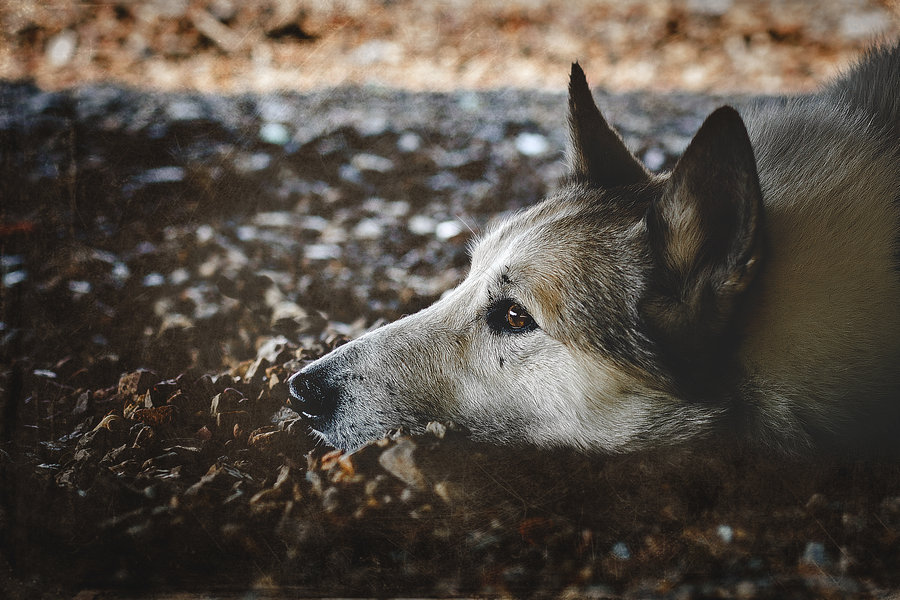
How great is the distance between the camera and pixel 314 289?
6.99 ft

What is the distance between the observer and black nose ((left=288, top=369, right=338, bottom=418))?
173cm

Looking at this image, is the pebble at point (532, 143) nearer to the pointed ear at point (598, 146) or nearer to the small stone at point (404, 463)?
the pointed ear at point (598, 146)

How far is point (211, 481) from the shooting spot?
187 centimetres

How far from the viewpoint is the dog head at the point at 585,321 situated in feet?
4.50

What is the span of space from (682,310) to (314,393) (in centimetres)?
108

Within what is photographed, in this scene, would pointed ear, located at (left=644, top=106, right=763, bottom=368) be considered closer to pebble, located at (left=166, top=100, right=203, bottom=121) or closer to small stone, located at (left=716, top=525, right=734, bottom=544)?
small stone, located at (left=716, top=525, right=734, bottom=544)

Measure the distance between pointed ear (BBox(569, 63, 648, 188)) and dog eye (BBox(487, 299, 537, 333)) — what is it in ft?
1.58

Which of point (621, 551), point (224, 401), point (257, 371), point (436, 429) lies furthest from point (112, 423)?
point (621, 551)

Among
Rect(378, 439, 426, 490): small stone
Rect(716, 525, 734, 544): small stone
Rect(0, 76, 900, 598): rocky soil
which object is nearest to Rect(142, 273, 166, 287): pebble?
Rect(0, 76, 900, 598): rocky soil

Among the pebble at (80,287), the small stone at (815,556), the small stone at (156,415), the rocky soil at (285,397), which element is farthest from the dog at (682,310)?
the pebble at (80,287)

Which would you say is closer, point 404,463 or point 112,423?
point 404,463

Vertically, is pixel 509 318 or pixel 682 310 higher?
pixel 682 310

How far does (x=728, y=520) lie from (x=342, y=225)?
1664 mm

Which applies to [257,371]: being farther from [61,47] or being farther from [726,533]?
[726,533]
